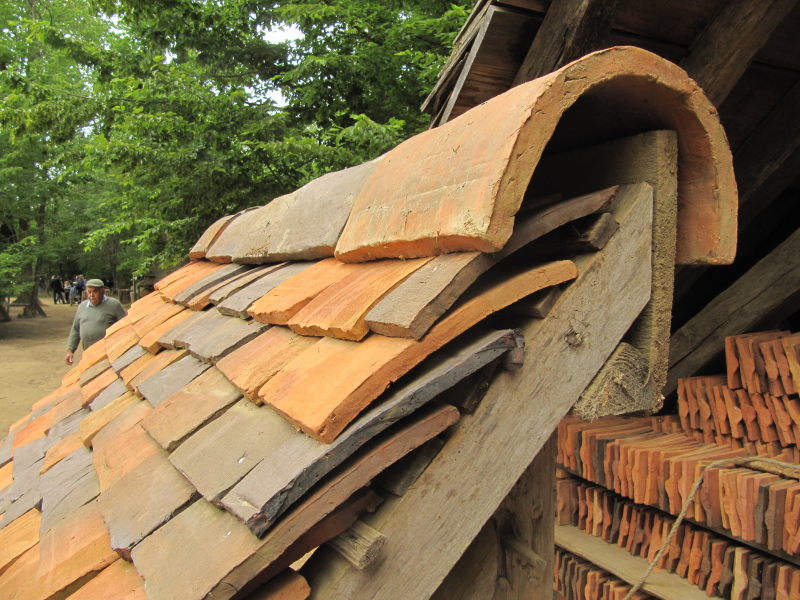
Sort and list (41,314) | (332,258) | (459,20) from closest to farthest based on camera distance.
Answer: (332,258) < (459,20) < (41,314)

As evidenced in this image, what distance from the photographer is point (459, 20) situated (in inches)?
269

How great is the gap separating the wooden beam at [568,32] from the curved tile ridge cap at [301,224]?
81cm

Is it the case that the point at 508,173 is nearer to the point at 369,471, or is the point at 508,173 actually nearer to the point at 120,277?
the point at 369,471

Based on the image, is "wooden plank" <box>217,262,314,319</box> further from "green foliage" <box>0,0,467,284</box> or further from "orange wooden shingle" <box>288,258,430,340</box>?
"green foliage" <box>0,0,467,284</box>

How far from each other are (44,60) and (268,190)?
1465cm

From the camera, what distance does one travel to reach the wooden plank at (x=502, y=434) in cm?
88

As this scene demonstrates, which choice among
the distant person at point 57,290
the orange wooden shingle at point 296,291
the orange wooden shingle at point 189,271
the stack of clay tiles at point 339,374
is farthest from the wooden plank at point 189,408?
the distant person at point 57,290

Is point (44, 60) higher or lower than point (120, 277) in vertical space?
higher

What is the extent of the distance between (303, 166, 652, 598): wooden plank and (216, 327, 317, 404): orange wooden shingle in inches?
14.4

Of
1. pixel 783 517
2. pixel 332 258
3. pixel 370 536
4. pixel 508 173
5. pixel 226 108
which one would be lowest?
pixel 783 517

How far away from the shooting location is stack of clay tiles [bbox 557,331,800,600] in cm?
226

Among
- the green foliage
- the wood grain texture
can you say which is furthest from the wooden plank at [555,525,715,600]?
the green foliage

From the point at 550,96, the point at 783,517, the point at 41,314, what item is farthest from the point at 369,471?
the point at 41,314

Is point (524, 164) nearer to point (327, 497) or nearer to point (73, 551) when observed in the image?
point (327, 497)
